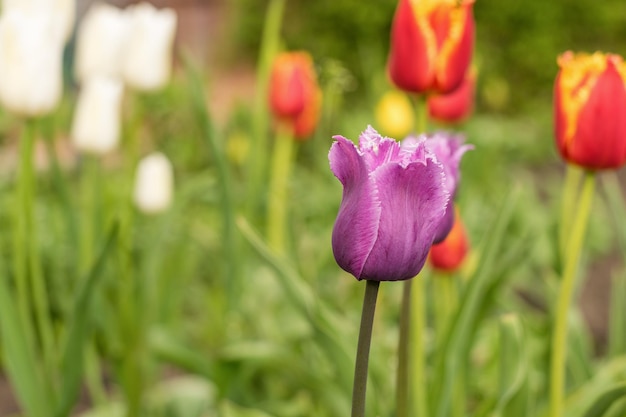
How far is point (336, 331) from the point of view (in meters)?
1.26

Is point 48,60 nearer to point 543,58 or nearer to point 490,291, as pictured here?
point 490,291

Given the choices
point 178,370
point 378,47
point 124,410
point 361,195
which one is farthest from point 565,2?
point 361,195

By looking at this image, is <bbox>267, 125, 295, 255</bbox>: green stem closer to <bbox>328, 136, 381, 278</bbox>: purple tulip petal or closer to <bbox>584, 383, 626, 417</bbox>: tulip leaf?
<bbox>584, 383, 626, 417</bbox>: tulip leaf

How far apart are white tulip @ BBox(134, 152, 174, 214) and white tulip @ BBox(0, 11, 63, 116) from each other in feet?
1.19

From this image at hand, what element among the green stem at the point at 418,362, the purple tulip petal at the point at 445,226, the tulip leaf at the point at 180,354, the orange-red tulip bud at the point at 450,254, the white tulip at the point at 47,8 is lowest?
the tulip leaf at the point at 180,354

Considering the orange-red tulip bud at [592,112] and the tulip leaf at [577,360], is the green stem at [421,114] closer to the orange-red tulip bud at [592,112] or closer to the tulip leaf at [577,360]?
the orange-red tulip bud at [592,112]

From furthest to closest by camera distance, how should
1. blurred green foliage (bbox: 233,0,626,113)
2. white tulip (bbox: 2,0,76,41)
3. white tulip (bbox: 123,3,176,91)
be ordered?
blurred green foliage (bbox: 233,0,626,113) → white tulip (bbox: 123,3,176,91) → white tulip (bbox: 2,0,76,41)

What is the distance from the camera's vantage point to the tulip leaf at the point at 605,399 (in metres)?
1.04

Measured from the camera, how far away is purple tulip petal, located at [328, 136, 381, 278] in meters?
0.72

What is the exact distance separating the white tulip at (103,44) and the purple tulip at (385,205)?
42.9 inches

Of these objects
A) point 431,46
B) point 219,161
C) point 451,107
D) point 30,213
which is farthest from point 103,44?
point 451,107

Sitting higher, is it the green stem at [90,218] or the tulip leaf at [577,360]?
the green stem at [90,218]

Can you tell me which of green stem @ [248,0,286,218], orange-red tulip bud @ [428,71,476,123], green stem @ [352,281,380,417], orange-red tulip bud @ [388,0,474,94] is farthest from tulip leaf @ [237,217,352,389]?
orange-red tulip bud @ [428,71,476,123]

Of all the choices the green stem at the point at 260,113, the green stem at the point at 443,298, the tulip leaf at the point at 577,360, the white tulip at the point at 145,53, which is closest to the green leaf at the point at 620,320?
the tulip leaf at the point at 577,360
